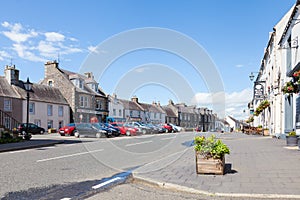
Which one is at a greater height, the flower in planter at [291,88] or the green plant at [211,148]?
the flower in planter at [291,88]

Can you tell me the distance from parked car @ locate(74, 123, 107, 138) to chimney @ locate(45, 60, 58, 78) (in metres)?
19.7

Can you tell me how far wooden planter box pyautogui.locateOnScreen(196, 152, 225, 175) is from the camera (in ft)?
24.4

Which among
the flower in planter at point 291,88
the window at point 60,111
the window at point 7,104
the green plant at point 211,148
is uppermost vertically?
the flower in planter at point 291,88

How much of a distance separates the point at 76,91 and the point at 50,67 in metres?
6.17

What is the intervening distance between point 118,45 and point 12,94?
1206 inches

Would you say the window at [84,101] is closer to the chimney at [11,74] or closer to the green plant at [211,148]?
the chimney at [11,74]

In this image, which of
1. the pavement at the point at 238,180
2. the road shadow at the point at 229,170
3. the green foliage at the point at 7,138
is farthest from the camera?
the green foliage at the point at 7,138

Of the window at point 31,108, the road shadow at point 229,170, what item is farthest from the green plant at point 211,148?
the window at point 31,108

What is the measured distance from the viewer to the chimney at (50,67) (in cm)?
4678

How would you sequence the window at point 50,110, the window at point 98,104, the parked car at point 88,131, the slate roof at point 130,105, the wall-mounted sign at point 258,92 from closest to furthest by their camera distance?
the parked car at point 88,131
the wall-mounted sign at point 258,92
the window at point 50,110
the window at point 98,104
the slate roof at point 130,105

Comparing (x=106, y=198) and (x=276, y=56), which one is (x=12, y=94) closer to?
(x=276, y=56)

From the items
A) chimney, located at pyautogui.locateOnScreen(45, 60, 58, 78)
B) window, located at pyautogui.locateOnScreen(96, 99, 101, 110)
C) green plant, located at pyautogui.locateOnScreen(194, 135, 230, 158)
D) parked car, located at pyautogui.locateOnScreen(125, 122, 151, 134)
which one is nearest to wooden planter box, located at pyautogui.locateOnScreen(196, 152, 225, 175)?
green plant, located at pyautogui.locateOnScreen(194, 135, 230, 158)

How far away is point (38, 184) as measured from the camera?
6809 mm

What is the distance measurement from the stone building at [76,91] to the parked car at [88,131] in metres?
15.6
